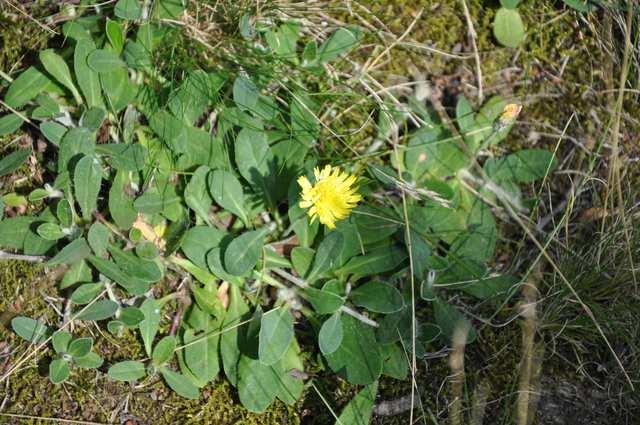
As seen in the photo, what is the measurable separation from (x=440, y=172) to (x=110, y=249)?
3.45 feet

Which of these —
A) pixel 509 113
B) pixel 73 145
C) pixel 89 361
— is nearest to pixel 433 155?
pixel 509 113

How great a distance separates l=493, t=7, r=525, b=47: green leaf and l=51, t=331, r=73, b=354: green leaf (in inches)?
65.8

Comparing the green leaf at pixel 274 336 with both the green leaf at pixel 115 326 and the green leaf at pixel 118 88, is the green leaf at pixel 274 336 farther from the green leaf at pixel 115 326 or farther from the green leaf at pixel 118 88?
the green leaf at pixel 118 88

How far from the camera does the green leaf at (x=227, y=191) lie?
2.32 meters

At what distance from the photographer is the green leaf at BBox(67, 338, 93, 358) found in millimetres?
2115

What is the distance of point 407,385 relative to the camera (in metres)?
2.34

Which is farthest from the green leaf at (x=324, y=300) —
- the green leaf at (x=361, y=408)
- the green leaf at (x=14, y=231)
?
the green leaf at (x=14, y=231)

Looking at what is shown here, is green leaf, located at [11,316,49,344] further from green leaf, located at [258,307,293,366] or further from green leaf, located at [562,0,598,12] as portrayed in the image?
green leaf, located at [562,0,598,12]

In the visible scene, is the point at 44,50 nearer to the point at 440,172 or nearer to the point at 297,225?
the point at 297,225

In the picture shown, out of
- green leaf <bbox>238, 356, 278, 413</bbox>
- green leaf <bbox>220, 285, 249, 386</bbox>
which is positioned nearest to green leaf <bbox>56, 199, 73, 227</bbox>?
green leaf <bbox>220, 285, 249, 386</bbox>

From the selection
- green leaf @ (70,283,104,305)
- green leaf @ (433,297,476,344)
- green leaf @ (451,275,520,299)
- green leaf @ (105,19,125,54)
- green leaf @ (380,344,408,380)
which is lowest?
green leaf @ (380,344,408,380)

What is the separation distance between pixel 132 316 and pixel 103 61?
2.43ft

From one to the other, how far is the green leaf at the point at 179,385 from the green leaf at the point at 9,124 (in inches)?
31.8

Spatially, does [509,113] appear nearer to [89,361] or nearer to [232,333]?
[232,333]
